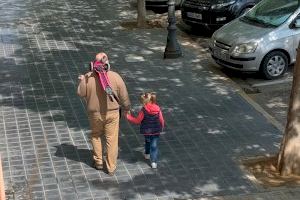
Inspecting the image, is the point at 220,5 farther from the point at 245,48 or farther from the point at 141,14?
the point at 245,48

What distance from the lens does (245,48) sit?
1200cm

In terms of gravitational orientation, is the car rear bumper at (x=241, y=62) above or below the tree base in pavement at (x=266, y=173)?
above

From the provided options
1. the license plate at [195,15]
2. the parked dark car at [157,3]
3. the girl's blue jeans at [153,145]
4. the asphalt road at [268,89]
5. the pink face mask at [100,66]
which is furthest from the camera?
the parked dark car at [157,3]

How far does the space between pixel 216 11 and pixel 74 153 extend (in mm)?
7677

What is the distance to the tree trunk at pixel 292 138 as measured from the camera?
775cm

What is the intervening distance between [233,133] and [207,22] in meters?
6.42

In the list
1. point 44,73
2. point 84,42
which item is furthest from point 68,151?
point 84,42

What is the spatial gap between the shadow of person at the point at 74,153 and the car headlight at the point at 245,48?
15.1 ft

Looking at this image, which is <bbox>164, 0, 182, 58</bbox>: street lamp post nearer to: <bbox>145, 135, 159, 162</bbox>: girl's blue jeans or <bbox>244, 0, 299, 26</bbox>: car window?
<bbox>244, 0, 299, 26</bbox>: car window

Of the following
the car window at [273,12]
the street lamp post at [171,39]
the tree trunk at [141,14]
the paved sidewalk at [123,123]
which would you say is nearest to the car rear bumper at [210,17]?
the paved sidewalk at [123,123]

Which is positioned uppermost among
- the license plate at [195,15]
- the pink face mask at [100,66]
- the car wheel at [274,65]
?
the pink face mask at [100,66]

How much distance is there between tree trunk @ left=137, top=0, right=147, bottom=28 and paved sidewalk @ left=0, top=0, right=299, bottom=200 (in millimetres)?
335

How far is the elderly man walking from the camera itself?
24.8ft

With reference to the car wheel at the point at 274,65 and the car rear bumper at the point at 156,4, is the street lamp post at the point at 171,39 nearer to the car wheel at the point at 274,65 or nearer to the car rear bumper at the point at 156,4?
the car wheel at the point at 274,65
